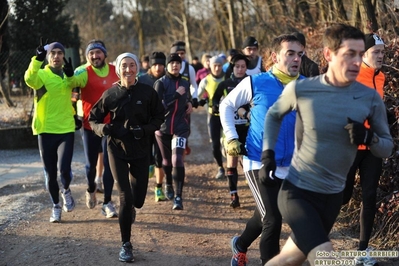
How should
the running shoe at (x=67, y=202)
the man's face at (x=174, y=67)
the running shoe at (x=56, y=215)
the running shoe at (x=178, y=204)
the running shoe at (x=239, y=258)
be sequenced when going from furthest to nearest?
the man's face at (x=174, y=67), the running shoe at (x=178, y=204), the running shoe at (x=67, y=202), the running shoe at (x=56, y=215), the running shoe at (x=239, y=258)

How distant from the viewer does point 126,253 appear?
19.6ft

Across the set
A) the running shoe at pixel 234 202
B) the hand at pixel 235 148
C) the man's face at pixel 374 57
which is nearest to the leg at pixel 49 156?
the running shoe at pixel 234 202

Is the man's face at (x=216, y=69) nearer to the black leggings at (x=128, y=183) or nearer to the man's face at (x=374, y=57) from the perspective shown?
the black leggings at (x=128, y=183)

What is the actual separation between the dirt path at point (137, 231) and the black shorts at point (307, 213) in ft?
6.89

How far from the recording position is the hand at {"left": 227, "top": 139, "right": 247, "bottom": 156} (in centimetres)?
501

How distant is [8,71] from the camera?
51.1 ft

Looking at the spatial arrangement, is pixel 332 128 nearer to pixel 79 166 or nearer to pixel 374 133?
pixel 374 133

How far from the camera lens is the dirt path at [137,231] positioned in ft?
20.3

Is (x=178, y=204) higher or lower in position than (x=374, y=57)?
lower

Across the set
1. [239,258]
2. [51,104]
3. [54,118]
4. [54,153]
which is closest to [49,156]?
[54,153]

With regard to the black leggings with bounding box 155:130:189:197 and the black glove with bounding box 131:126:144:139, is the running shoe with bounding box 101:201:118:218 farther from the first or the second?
the black glove with bounding box 131:126:144:139

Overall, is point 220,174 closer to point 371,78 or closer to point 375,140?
point 371,78

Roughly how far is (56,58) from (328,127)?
15.0 feet

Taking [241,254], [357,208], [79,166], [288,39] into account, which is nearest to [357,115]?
[288,39]
